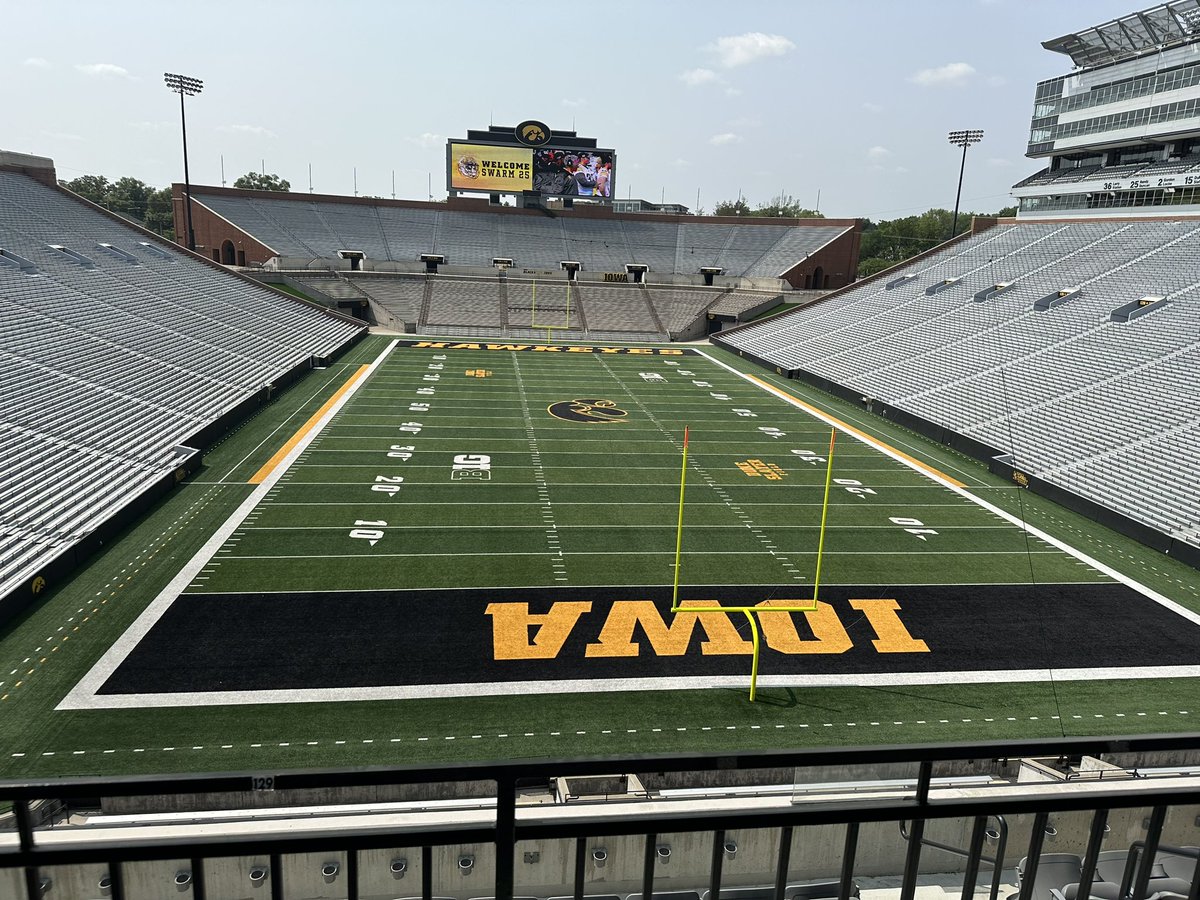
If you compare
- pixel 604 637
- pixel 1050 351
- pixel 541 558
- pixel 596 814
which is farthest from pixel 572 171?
pixel 596 814

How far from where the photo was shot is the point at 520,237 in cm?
5659

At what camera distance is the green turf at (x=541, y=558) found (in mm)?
8852

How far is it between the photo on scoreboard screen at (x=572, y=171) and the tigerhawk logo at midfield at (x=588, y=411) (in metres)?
34.3

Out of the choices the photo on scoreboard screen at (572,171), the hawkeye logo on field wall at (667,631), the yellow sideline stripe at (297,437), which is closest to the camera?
the hawkeye logo on field wall at (667,631)

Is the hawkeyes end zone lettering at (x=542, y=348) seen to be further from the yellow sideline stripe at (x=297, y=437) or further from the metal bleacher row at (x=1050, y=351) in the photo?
the yellow sideline stripe at (x=297, y=437)

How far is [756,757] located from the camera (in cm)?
204

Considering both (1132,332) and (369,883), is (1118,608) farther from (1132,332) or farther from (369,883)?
(1132,332)

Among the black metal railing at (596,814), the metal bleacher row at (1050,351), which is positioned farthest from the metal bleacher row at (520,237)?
the black metal railing at (596,814)

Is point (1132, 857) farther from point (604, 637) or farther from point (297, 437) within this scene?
point (297, 437)

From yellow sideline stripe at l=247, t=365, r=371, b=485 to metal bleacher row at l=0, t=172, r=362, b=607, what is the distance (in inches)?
69.3

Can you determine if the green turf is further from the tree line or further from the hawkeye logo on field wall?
the tree line

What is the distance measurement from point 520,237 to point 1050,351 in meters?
38.6

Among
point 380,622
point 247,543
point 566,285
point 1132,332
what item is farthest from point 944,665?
point 566,285

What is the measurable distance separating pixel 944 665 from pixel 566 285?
A: 43023 mm
